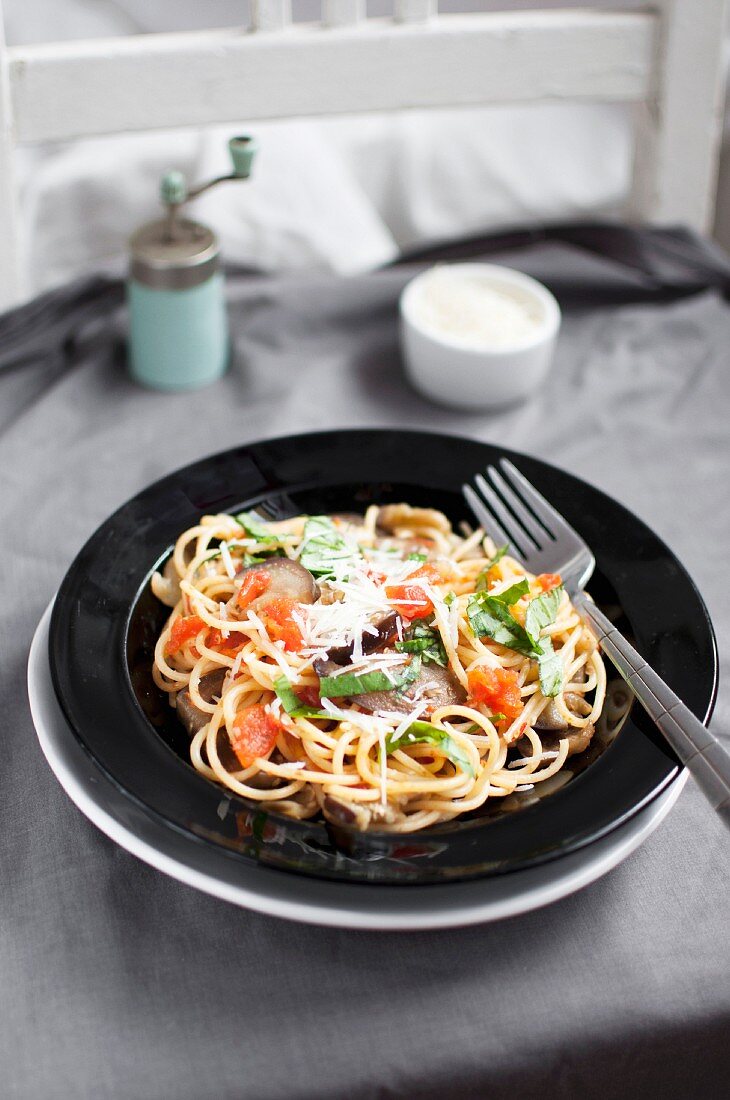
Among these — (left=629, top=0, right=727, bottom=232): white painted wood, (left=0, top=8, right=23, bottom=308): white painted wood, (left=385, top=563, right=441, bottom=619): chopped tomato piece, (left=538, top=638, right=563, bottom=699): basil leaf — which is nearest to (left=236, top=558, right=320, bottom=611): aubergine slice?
(left=385, top=563, right=441, bottom=619): chopped tomato piece

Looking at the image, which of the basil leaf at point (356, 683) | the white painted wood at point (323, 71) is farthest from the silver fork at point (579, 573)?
the white painted wood at point (323, 71)

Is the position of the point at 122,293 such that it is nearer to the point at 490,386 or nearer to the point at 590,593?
the point at 490,386

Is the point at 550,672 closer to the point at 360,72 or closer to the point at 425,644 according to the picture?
the point at 425,644

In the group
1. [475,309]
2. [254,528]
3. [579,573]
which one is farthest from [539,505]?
[475,309]

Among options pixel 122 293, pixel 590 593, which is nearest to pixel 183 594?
pixel 590 593

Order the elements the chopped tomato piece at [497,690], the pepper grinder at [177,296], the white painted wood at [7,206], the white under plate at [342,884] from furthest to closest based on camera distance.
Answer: the white painted wood at [7,206] < the pepper grinder at [177,296] < the chopped tomato piece at [497,690] < the white under plate at [342,884]

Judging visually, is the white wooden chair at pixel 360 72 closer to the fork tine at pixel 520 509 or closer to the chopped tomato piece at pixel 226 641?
the fork tine at pixel 520 509

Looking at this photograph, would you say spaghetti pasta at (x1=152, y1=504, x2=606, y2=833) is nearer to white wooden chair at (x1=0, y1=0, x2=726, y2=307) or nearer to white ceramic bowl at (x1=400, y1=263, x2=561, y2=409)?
white ceramic bowl at (x1=400, y1=263, x2=561, y2=409)
